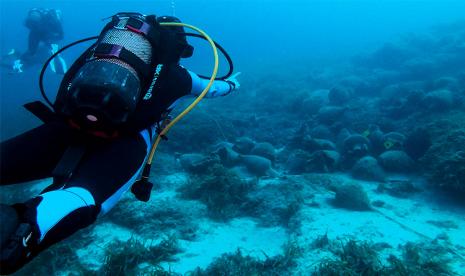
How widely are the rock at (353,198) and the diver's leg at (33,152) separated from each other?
228 inches

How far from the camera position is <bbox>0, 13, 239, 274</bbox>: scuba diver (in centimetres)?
211

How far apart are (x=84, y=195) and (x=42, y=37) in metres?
15.9

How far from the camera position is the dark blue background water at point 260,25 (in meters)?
39.8

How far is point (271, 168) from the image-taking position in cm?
923

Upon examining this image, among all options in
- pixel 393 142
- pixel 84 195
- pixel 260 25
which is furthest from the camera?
pixel 260 25

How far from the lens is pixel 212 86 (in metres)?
4.13

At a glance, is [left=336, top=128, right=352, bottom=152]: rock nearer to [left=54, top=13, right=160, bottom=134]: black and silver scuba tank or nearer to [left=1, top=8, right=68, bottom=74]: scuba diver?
[left=54, top=13, right=160, bottom=134]: black and silver scuba tank

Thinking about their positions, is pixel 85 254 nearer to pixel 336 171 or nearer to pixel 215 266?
pixel 215 266

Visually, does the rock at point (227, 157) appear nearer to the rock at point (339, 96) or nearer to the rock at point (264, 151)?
the rock at point (264, 151)

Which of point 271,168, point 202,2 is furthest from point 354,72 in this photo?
point 202,2

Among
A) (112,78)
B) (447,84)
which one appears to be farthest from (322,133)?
(112,78)

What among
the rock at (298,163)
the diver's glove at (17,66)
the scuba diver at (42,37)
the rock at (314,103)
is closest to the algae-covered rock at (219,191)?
the rock at (298,163)

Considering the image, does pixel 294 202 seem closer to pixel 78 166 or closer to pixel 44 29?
pixel 78 166

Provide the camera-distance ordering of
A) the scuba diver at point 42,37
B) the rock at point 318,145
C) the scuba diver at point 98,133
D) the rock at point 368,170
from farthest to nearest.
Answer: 1. the scuba diver at point 42,37
2. the rock at point 318,145
3. the rock at point 368,170
4. the scuba diver at point 98,133
